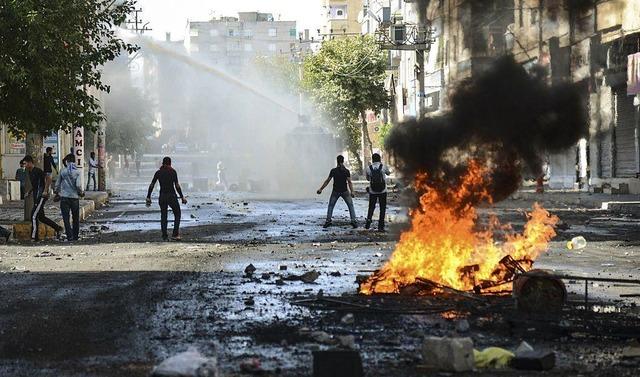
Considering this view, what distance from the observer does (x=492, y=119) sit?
1294 centimetres

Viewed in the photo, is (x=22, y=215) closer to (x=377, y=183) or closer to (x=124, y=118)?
(x=377, y=183)

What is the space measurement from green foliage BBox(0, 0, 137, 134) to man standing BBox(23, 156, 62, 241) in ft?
3.44

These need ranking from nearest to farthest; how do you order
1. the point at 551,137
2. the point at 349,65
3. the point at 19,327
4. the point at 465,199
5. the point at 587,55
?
the point at 19,327, the point at 465,199, the point at 551,137, the point at 587,55, the point at 349,65

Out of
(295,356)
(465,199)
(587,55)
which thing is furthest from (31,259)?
(295,356)

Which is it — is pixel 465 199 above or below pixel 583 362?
above

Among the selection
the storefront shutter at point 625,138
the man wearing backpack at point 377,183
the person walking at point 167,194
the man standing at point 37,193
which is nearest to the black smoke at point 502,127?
the person walking at point 167,194

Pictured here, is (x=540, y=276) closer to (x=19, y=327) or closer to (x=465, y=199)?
(x=465, y=199)

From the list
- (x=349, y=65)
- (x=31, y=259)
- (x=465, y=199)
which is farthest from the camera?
(x=349, y=65)

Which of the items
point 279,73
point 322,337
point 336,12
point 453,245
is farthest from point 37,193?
point 336,12

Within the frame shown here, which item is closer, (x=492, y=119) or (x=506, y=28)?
(x=492, y=119)

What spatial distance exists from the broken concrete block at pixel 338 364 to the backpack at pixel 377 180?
16580 millimetres

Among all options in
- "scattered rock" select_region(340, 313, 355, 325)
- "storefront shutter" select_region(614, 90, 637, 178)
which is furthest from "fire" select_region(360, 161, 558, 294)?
"storefront shutter" select_region(614, 90, 637, 178)

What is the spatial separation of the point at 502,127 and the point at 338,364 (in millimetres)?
6459

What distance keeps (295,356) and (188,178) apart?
71953mm
